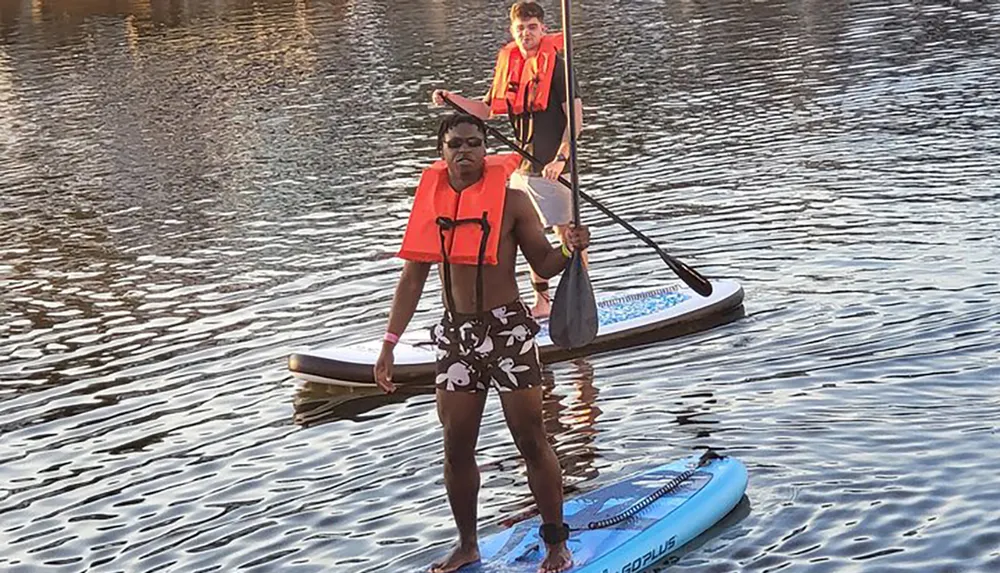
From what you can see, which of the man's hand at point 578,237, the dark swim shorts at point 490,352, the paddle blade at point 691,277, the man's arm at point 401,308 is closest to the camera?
the man's hand at point 578,237

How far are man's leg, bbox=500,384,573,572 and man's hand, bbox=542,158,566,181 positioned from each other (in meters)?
4.43

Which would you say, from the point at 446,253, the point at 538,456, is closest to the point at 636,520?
the point at 538,456

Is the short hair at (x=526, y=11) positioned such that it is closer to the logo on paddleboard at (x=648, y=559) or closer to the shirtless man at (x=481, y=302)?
the shirtless man at (x=481, y=302)

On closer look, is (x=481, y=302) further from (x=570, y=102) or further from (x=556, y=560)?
(x=556, y=560)

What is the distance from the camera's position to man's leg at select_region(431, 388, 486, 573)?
6.96m

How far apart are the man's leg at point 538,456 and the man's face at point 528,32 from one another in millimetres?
4922

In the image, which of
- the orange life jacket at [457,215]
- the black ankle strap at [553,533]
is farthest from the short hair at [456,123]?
the black ankle strap at [553,533]

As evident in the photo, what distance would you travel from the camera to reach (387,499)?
28.8 ft

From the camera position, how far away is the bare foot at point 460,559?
23.8ft

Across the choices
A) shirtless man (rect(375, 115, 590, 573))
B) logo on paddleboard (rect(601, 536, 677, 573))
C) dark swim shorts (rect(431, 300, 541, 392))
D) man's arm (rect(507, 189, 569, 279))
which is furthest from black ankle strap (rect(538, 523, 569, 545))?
man's arm (rect(507, 189, 569, 279))

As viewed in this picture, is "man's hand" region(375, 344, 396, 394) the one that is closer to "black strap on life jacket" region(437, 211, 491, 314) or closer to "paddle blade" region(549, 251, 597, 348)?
"black strap on life jacket" region(437, 211, 491, 314)

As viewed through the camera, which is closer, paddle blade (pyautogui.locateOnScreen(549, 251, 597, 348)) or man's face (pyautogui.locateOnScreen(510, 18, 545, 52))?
paddle blade (pyautogui.locateOnScreen(549, 251, 597, 348))

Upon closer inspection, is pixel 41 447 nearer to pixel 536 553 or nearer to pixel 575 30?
pixel 536 553

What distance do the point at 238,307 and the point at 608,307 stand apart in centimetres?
337
